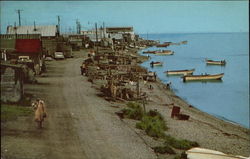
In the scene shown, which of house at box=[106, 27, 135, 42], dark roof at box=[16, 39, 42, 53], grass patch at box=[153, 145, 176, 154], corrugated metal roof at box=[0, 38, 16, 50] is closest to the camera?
grass patch at box=[153, 145, 176, 154]

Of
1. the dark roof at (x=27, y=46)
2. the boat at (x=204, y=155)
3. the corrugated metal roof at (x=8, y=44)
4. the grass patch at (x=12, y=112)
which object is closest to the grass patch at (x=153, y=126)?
the boat at (x=204, y=155)

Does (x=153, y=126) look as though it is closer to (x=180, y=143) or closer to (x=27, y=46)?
(x=180, y=143)

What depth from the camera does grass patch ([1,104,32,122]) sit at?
11.5m

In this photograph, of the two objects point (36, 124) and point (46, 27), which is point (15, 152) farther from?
point (46, 27)

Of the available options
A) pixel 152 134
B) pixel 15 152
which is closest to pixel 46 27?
pixel 152 134

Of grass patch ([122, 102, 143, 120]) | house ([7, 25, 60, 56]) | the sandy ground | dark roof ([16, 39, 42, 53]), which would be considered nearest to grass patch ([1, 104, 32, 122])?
the sandy ground

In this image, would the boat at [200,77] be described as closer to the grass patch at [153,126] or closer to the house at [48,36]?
the house at [48,36]

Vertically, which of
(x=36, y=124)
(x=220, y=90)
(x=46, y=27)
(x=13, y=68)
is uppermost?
(x=46, y=27)

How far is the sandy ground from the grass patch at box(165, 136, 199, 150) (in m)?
0.60

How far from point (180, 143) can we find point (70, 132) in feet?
16.4

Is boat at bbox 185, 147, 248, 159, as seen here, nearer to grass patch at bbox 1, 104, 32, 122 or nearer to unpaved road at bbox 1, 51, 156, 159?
unpaved road at bbox 1, 51, 156, 159

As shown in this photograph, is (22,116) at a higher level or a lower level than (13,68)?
lower

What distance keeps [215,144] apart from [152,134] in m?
3.16

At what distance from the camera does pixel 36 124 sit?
1219 cm
